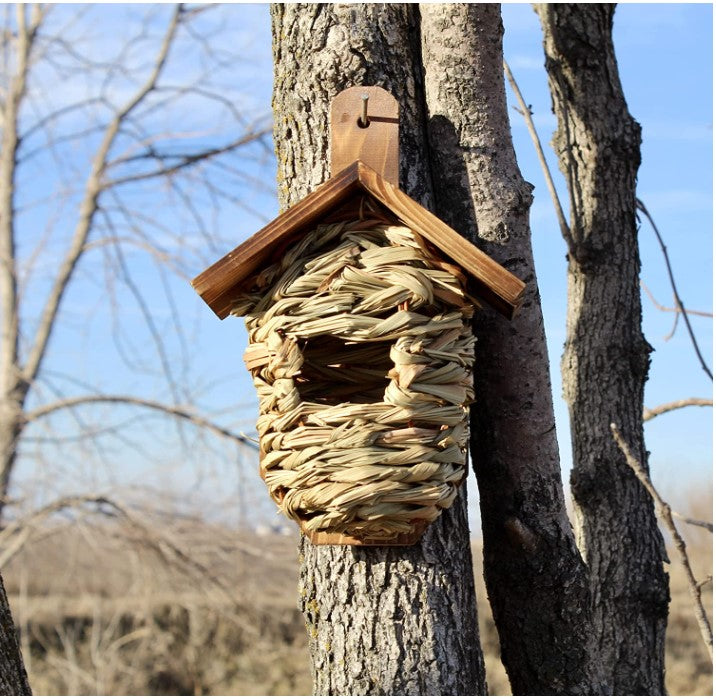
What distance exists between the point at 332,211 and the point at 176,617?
19.8 ft

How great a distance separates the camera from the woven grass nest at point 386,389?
43.0 inches

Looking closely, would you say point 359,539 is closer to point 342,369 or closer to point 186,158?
point 342,369

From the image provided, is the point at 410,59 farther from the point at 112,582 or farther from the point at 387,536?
the point at 112,582

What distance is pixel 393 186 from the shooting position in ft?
3.84

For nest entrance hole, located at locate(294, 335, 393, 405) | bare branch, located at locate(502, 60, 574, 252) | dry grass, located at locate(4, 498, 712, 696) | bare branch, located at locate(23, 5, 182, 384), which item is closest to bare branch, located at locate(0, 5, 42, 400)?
bare branch, located at locate(23, 5, 182, 384)

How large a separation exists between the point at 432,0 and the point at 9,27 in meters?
5.47

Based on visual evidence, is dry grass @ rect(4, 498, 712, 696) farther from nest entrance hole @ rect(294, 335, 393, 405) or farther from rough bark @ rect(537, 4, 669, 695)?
nest entrance hole @ rect(294, 335, 393, 405)

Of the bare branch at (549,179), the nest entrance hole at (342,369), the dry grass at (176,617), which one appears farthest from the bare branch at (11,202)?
the nest entrance hole at (342,369)

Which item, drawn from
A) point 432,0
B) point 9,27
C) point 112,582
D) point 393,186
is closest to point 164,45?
point 9,27

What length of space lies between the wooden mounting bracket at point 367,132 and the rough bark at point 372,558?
65 mm

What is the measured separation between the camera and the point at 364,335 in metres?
1.12

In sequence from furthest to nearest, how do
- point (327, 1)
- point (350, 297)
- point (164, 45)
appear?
point (164, 45) → point (327, 1) → point (350, 297)

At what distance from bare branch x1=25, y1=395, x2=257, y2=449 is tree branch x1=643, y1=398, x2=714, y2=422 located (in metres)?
3.16

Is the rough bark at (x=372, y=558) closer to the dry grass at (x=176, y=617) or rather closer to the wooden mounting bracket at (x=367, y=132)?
the wooden mounting bracket at (x=367, y=132)
